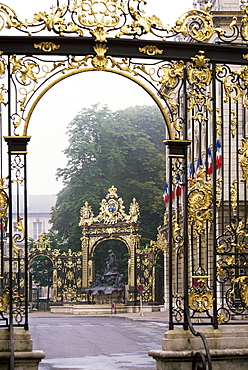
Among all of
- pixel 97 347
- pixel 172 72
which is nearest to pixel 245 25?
pixel 172 72

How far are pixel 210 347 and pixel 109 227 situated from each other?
31.3 metres

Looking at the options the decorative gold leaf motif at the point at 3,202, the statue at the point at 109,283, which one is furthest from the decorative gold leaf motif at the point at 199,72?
the statue at the point at 109,283

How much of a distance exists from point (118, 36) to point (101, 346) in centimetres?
1098

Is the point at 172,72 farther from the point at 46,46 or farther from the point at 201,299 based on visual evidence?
the point at 201,299

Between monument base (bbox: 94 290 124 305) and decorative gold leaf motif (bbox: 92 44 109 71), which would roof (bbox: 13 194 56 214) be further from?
decorative gold leaf motif (bbox: 92 44 109 71)

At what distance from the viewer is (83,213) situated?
42.1m

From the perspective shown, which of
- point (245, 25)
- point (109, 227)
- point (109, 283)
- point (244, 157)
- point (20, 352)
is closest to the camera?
point (20, 352)

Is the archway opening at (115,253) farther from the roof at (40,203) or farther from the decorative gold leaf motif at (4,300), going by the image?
the roof at (40,203)

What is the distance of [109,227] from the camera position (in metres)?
41.7

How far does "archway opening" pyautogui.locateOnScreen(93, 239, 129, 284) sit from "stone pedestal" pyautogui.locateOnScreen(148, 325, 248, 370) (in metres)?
35.5

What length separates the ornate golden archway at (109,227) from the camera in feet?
135

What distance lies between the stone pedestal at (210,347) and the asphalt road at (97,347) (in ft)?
14.8

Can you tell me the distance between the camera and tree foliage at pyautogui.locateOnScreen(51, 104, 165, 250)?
4772cm

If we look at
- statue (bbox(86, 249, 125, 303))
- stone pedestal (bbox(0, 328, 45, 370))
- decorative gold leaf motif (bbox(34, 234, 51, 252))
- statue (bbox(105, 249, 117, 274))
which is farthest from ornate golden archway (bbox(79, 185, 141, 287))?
stone pedestal (bbox(0, 328, 45, 370))
